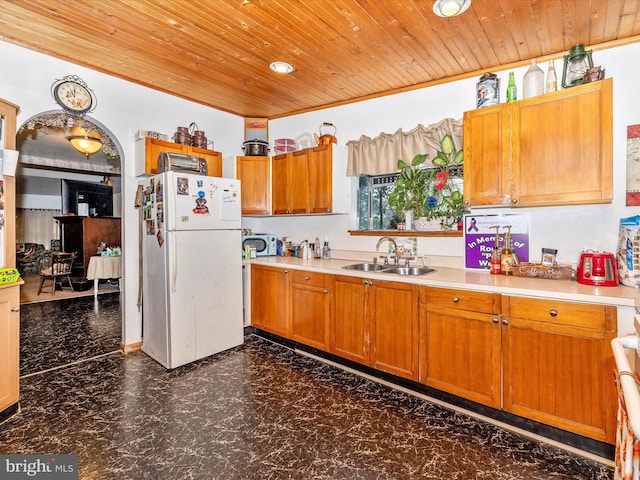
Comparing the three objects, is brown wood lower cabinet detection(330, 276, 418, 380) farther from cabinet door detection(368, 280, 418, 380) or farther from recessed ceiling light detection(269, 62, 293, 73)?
recessed ceiling light detection(269, 62, 293, 73)

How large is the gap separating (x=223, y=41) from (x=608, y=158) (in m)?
2.77

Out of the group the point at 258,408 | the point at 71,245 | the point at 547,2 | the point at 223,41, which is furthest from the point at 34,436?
the point at 71,245

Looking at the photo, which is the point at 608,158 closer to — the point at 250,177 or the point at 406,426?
the point at 406,426

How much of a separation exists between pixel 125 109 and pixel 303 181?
1.94m

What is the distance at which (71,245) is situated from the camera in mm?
7559

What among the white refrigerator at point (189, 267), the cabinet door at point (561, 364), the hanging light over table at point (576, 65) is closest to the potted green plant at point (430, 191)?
the hanging light over table at point (576, 65)

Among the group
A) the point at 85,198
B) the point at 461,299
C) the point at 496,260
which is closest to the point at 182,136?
the point at 461,299

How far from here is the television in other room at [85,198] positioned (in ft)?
25.8

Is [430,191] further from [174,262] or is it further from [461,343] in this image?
[174,262]

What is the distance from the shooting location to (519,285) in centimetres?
212

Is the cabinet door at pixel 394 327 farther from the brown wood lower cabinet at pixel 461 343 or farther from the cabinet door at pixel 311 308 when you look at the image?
the cabinet door at pixel 311 308

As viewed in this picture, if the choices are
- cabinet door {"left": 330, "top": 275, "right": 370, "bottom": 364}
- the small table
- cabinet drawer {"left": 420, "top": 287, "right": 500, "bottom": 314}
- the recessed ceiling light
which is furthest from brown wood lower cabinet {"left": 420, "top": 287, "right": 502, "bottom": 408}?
the small table

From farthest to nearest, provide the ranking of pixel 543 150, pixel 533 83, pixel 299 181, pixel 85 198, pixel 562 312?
1. pixel 85 198
2. pixel 299 181
3. pixel 533 83
4. pixel 543 150
5. pixel 562 312

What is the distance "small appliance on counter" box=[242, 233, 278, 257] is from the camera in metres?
4.03
